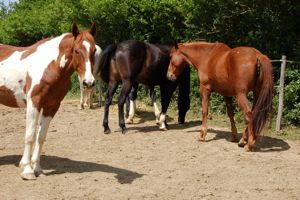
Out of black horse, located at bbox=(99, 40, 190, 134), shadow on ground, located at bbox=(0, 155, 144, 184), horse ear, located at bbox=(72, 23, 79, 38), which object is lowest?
shadow on ground, located at bbox=(0, 155, 144, 184)

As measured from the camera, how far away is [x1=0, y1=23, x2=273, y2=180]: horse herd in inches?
205

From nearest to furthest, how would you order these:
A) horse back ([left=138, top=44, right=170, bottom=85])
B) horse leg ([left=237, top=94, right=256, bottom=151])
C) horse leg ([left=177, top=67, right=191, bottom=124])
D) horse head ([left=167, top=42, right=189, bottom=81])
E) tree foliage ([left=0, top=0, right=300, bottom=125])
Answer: horse leg ([left=237, top=94, right=256, bottom=151]) < horse head ([left=167, top=42, right=189, bottom=81]) < horse back ([left=138, top=44, right=170, bottom=85]) < tree foliage ([left=0, top=0, right=300, bottom=125]) < horse leg ([left=177, top=67, right=191, bottom=124])

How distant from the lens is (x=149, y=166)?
6.32 meters

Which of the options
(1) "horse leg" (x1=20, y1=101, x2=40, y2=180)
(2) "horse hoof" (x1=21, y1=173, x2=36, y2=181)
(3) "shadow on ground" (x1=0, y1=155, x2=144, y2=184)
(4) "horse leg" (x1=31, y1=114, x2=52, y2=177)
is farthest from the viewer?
(3) "shadow on ground" (x1=0, y1=155, x2=144, y2=184)

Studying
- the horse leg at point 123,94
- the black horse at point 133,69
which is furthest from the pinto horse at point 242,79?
the horse leg at point 123,94

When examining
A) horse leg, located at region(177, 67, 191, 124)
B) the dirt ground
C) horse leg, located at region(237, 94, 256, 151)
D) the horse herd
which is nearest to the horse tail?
the horse herd

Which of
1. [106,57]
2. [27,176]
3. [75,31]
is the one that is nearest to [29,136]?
[27,176]

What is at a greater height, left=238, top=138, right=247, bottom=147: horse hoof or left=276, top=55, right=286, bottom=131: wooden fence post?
left=276, top=55, right=286, bottom=131: wooden fence post

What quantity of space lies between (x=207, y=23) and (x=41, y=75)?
6628 mm

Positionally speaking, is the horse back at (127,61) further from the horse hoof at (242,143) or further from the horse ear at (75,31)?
the horse ear at (75,31)

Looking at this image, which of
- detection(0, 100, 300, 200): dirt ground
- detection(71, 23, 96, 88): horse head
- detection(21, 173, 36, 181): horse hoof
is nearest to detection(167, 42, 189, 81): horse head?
detection(0, 100, 300, 200): dirt ground

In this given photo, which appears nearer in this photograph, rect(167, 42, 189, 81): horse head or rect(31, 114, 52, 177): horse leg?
rect(31, 114, 52, 177): horse leg

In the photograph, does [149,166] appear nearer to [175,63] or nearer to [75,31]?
[75,31]

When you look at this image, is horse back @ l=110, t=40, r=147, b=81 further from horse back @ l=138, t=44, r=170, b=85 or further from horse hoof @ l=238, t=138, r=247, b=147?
horse hoof @ l=238, t=138, r=247, b=147
